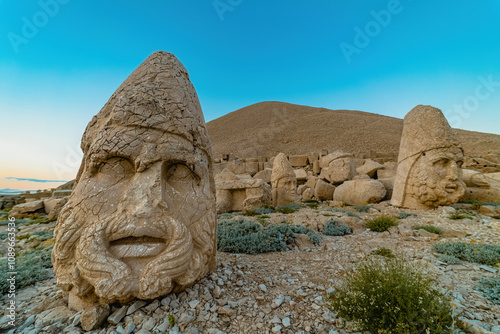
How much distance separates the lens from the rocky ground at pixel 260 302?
1848mm

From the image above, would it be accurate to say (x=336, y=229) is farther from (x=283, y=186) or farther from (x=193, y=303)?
(x=283, y=186)

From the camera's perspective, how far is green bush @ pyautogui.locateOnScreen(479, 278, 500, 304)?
2.28 metres

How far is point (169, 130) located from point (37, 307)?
7.03ft

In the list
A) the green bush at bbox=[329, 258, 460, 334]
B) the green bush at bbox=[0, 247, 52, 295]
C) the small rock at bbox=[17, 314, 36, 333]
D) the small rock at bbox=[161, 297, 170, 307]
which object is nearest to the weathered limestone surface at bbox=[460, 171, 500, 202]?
the green bush at bbox=[329, 258, 460, 334]

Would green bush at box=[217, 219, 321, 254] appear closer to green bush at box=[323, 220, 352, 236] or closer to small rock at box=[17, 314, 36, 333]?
green bush at box=[323, 220, 352, 236]

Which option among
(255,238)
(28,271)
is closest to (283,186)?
(255,238)

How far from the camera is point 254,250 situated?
3844 mm

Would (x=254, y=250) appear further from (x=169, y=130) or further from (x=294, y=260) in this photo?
(x=169, y=130)

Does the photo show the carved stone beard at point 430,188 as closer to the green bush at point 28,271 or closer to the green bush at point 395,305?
the green bush at point 395,305

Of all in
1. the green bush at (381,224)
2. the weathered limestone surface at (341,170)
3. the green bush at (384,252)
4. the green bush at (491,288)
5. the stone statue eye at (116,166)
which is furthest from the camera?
the weathered limestone surface at (341,170)

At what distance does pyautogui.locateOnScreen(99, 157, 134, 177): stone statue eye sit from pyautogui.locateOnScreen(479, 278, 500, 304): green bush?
12.4 ft

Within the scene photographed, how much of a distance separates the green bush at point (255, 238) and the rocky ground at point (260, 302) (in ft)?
0.65

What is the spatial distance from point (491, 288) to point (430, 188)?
5106 millimetres

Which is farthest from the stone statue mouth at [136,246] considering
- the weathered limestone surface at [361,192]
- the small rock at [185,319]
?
the weathered limestone surface at [361,192]
